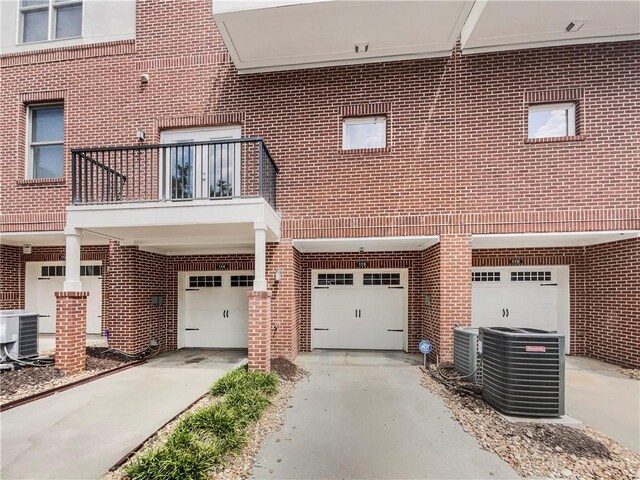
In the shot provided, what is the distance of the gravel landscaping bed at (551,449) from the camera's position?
314 cm

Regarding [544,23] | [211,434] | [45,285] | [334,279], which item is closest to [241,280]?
[334,279]

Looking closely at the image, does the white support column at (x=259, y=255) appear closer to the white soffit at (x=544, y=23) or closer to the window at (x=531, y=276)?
the white soffit at (x=544, y=23)

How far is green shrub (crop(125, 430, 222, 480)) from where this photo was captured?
276 centimetres

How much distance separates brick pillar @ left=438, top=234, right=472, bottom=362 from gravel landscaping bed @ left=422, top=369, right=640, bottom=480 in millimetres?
2117

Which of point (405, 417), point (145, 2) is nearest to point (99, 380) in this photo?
point (405, 417)

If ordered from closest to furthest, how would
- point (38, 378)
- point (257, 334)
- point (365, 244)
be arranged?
point (38, 378) < point (257, 334) < point (365, 244)

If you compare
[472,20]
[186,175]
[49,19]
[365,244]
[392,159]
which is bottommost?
[365,244]

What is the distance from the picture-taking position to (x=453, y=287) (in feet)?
21.2

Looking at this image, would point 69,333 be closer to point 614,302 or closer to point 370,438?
point 370,438

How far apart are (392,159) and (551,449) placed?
5344 mm

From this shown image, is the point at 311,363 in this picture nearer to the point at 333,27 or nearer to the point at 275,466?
the point at 275,466

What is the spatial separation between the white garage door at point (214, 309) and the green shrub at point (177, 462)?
17.1 ft

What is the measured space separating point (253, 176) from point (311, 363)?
433cm

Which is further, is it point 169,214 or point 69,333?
point 69,333
